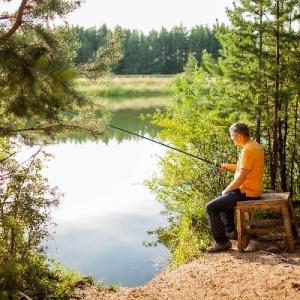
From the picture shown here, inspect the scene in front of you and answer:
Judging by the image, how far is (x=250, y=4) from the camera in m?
7.30

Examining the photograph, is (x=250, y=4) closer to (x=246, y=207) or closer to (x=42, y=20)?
(x=246, y=207)

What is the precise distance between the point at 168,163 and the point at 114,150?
32.7 ft

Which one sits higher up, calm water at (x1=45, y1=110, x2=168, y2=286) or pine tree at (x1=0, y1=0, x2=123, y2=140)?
pine tree at (x1=0, y1=0, x2=123, y2=140)

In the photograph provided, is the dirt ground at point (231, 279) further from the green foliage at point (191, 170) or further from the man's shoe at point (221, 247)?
the green foliage at point (191, 170)

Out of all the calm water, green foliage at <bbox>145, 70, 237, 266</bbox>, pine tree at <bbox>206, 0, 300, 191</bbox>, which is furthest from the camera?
the calm water

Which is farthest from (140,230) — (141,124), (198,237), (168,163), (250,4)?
(141,124)

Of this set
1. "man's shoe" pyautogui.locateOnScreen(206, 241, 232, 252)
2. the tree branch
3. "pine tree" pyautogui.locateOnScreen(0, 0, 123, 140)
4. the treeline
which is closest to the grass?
the treeline

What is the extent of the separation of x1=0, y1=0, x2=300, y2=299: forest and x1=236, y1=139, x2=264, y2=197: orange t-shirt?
1.32 m

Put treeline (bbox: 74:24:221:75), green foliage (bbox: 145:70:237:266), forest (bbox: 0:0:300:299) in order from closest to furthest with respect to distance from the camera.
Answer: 1. forest (bbox: 0:0:300:299)
2. green foliage (bbox: 145:70:237:266)
3. treeline (bbox: 74:24:221:75)

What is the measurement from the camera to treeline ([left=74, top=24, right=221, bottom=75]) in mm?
58000

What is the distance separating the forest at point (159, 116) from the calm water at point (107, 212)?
0.68 metres

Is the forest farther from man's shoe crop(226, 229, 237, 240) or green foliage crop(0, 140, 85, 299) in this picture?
man's shoe crop(226, 229, 237, 240)

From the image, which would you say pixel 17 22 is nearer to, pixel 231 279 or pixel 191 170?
pixel 231 279

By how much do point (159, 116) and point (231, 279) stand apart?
4.70 meters
